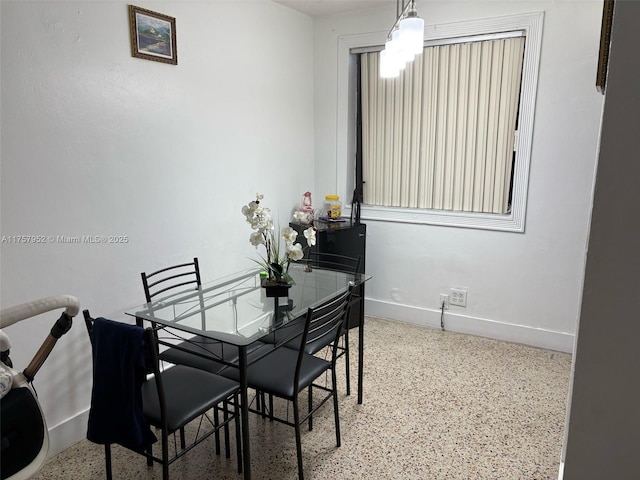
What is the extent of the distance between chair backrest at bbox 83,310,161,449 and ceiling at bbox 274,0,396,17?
2785 mm

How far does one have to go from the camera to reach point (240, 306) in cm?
227

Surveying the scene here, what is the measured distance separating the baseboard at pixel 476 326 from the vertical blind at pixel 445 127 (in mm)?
879

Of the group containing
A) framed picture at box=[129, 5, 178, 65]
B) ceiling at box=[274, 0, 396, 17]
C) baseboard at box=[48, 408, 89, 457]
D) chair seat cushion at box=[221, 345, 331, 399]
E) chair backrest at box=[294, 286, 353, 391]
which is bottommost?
baseboard at box=[48, 408, 89, 457]

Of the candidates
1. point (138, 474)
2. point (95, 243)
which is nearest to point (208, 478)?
point (138, 474)

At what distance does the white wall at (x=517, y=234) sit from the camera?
116 inches

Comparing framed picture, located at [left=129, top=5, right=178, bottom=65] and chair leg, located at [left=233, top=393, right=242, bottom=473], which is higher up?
framed picture, located at [left=129, top=5, right=178, bottom=65]

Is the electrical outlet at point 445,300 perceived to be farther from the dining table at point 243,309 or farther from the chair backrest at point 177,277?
the chair backrest at point 177,277

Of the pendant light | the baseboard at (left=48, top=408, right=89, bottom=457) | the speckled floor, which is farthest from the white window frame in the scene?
the baseboard at (left=48, top=408, right=89, bottom=457)

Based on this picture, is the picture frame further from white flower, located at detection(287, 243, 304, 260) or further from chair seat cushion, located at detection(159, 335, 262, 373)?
chair seat cushion, located at detection(159, 335, 262, 373)

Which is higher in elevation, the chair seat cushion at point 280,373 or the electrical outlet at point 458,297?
the chair seat cushion at point 280,373

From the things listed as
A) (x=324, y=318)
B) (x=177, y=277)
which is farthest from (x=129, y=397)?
(x=177, y=277)

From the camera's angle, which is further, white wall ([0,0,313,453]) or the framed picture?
the framed picture

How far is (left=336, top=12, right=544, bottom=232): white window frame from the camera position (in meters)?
3.06

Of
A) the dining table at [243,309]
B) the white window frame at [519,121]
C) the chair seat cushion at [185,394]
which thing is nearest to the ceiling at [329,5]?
the white window frame at [519,121]
